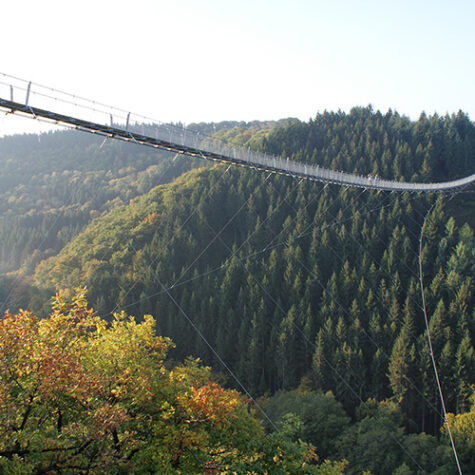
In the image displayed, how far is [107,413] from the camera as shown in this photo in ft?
27.3

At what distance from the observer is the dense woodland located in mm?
43219

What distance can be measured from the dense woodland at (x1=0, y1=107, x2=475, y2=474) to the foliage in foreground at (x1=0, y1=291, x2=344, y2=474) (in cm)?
2384

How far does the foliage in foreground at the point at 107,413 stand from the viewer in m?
7.98

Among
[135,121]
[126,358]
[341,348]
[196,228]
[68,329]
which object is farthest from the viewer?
[196,228]

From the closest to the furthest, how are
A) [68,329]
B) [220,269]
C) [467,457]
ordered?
[68,329] < [467,457] < [220,269]

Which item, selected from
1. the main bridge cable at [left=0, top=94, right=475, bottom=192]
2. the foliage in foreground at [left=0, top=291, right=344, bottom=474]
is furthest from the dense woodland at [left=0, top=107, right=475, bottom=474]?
the foliage in foreground at [left=0, top=291, right=344, bottom=474]

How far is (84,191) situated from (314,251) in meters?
49.5

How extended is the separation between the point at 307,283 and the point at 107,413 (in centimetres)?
5090

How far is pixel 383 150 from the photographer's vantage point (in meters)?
84.7

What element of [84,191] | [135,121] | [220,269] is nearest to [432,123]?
[220,269]

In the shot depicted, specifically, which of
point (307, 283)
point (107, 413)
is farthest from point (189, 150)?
point (307, 283)

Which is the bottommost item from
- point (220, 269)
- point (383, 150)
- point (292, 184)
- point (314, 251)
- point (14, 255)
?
point (14, 255)

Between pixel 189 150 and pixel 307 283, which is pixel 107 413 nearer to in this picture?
pixel 189 150

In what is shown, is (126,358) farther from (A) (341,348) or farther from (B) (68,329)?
(A) (341,348)
